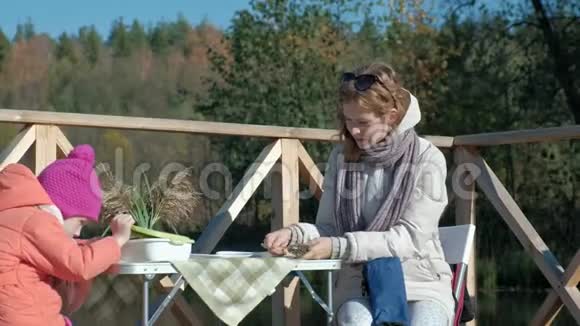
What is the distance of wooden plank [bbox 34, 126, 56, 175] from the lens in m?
2.94

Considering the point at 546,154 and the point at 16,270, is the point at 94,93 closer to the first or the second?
the point at 546,154

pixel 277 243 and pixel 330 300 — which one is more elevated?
pixel 277 243

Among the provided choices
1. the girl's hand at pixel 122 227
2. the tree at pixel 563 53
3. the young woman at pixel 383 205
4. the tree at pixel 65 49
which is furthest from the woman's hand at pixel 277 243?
the tree at pixel 65 49

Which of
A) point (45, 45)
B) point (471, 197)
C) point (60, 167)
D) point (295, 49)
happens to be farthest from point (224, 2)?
point (60, 167)

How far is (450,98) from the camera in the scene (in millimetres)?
10078

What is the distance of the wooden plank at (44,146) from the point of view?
294 centimetres

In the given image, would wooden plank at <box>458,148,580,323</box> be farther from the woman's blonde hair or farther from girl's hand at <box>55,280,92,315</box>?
girl's hand at <box>55,280,92,315</box>

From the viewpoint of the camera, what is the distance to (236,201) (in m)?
3.38

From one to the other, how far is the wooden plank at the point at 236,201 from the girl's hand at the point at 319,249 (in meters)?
0.80

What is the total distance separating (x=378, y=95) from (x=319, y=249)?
46 centimetres

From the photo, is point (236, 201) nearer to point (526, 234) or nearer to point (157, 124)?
point (157, 124)

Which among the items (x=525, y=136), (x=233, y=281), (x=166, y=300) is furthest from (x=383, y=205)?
(x=525, y=136)

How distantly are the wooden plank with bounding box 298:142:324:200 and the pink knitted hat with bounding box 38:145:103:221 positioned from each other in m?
1.34

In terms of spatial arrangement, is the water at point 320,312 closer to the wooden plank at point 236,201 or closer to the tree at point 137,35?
the wooden plank at point 236,201
